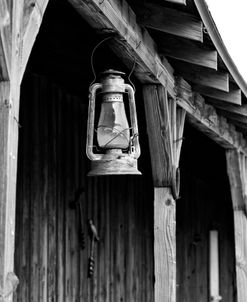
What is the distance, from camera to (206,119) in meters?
6.43

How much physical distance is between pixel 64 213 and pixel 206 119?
159 cm

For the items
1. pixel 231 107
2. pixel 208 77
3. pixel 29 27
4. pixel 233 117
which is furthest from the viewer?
pixel 233 117

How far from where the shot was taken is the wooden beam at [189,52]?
4.89m

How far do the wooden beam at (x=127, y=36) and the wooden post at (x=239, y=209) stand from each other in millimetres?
2454

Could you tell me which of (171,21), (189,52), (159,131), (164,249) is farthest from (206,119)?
(171,21)

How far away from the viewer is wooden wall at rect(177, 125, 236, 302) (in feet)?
29.7

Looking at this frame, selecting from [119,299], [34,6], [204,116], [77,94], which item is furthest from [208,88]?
[34,6]

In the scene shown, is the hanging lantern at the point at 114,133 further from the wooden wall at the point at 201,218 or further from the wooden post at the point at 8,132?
the wooden wall at the point at 201,218

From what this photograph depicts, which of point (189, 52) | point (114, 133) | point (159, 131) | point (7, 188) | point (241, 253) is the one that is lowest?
point (241, 253)

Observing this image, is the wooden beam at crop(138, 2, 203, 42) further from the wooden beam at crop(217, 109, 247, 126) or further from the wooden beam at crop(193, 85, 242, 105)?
the wooden beam at crop(217, 109, 247, 126)

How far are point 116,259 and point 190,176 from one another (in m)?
2.64

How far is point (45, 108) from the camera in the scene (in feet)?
18.0

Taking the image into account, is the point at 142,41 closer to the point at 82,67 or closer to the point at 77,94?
the point at 82,67

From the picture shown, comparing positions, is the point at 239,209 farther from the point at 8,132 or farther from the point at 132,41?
the point at 8,132
